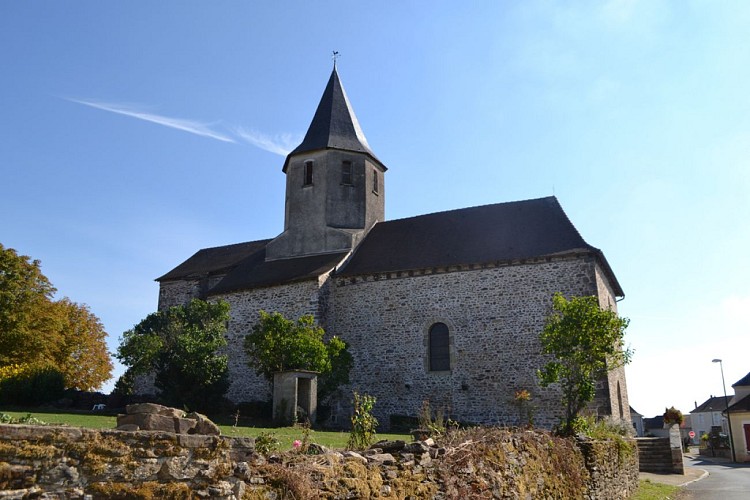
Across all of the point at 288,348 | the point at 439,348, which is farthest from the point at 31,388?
the point at 439,348

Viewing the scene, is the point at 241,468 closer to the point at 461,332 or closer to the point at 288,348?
the point at 288,348

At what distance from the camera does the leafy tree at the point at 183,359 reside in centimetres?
1941

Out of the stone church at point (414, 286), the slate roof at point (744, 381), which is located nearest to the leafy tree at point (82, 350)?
the stone church at point (414, 286)

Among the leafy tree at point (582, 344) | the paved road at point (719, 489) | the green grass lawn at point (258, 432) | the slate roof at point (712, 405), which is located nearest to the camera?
the green grass lawn at point (258, 432)

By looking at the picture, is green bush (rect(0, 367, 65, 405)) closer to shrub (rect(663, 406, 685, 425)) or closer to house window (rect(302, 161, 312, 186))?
house window (rect(302, 161, 312, 186))

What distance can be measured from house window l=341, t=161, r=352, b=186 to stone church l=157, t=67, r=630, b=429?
0.04 meters

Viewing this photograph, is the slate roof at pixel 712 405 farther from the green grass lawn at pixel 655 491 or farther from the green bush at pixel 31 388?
the green bush at pixel 31 388

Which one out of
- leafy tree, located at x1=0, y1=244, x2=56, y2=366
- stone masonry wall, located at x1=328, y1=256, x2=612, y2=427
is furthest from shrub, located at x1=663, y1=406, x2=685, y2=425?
leafy tree, located at x1=0, y1=244, x2=56, y2=366

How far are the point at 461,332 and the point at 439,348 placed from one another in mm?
995

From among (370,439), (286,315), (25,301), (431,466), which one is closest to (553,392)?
(286,315)

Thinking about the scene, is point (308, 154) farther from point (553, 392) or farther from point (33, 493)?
point (33, 493)

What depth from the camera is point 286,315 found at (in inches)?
886

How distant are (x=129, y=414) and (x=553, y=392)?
1669 centimetres

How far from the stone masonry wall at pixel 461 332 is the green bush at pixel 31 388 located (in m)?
9.59
